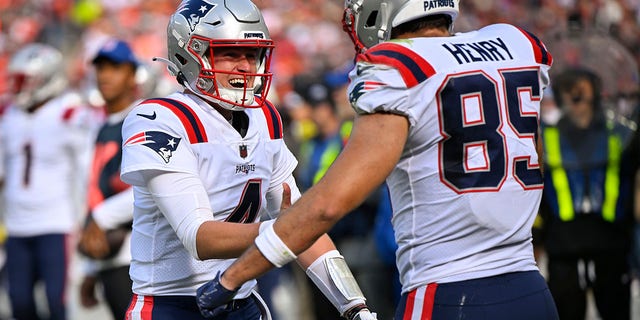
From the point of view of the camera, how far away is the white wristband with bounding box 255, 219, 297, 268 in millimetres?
3121

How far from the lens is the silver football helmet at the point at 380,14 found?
336 centimetres

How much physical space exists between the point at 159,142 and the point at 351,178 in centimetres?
78

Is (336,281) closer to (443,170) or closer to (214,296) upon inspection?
(214,296)

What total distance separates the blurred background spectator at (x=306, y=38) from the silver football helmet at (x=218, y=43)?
668mm

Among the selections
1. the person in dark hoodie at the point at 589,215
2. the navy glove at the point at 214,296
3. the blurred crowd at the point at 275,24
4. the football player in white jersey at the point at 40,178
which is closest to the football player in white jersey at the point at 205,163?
the navy glove at the point at 214,296

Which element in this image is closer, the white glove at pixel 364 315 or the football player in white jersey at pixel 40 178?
the white glove at pixel 364 315

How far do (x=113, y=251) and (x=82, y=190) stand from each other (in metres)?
2.64

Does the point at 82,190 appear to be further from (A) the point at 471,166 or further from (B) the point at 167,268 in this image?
(A) the point at 471,166

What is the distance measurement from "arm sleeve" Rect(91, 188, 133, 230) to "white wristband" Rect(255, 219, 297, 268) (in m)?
3.35

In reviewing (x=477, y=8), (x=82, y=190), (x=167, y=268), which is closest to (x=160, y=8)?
(x=477, y=8)

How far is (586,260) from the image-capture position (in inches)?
258

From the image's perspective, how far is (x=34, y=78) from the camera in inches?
320

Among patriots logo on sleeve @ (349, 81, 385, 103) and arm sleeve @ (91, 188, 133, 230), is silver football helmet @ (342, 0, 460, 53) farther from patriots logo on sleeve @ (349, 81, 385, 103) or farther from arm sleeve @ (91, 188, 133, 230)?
arm sleeve @ (91, 188, 133, 230)

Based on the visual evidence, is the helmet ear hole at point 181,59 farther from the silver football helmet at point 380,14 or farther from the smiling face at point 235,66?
the silver football helmet at point 380,14
